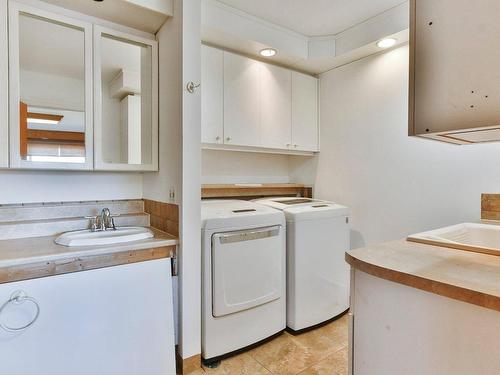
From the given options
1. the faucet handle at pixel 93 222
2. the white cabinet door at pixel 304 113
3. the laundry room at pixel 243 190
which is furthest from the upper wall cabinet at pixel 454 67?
the white cabinet door at pixel 304 113

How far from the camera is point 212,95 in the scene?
229cm

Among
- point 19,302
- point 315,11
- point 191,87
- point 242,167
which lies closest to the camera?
point 19,302

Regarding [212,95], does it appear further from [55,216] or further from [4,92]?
[55,216]

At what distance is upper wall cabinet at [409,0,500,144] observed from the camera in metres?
0.73

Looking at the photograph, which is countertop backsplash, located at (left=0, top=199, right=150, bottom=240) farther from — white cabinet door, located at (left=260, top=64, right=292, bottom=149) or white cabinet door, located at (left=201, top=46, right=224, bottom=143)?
white cabinet door, located at (left=260, top=64, right=292, bottom=149)

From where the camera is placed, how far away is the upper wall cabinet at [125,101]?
1.83m

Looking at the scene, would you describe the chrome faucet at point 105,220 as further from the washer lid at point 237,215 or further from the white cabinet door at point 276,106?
the white cabinet door at point 276,106

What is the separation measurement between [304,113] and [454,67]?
6.99 ft

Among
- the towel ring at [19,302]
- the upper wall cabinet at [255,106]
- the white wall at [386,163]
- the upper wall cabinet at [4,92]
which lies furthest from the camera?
the upper wall cabinet at [255,106]

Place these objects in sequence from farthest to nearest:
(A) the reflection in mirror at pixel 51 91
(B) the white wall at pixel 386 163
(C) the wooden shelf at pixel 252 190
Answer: (C) the wooden shelf at pixel 252 190 → (B) the white wall at pixel 386 163 → (A) the reflection in mirror at pixel 51 91

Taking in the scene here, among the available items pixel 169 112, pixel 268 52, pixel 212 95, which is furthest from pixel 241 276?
pixel 268 52

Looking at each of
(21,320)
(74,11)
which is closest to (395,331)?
(21,320)

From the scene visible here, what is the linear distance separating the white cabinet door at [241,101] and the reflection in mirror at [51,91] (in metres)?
1.02

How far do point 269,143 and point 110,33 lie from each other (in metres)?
1.42
